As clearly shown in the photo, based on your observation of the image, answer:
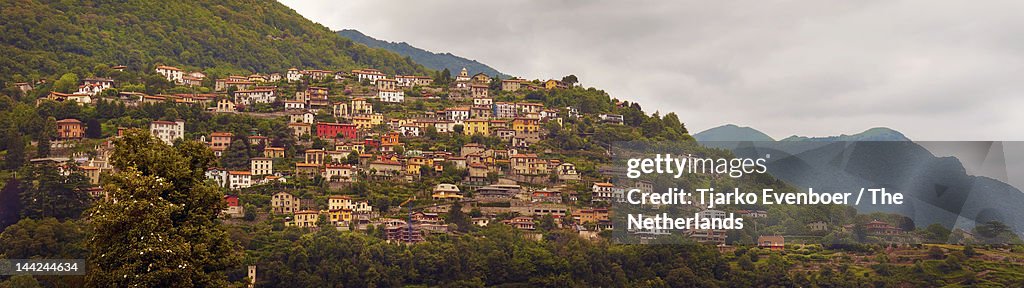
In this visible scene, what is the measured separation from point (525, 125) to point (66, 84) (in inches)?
854

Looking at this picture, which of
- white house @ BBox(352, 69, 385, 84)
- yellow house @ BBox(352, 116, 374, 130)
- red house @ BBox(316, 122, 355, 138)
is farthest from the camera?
white house @ BBox(352, 69, 385, 84)

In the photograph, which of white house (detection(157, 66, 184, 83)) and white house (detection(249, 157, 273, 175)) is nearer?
white house (detection(249, 157, 273, 175))

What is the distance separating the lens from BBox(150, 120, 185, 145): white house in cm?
4613

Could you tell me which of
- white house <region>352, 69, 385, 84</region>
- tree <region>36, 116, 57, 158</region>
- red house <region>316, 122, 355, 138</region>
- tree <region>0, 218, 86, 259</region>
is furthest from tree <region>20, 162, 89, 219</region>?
white house <region>352, 69, 385, 84</region>

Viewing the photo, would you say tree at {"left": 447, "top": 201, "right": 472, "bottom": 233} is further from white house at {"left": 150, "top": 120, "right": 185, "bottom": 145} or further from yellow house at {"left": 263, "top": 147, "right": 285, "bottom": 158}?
white house at {"left": 150, "top": 120, "right": 185, "bottom": 145}

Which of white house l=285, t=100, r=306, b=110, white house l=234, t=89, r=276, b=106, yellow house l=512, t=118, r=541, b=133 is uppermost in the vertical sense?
white house l=234, t=89, r=276, b=106

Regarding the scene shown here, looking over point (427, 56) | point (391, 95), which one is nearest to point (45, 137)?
point (391, 95)

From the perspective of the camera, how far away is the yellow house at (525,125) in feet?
174

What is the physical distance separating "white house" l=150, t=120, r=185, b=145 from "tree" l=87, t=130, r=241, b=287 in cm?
3289

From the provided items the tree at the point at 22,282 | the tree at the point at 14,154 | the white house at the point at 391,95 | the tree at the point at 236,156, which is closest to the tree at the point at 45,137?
the tree at the point at 14,154

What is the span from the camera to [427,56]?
412ft

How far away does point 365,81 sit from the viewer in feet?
203

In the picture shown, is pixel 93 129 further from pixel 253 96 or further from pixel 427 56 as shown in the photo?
pixel 427 56

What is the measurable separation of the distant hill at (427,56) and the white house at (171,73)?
61.4 meters
